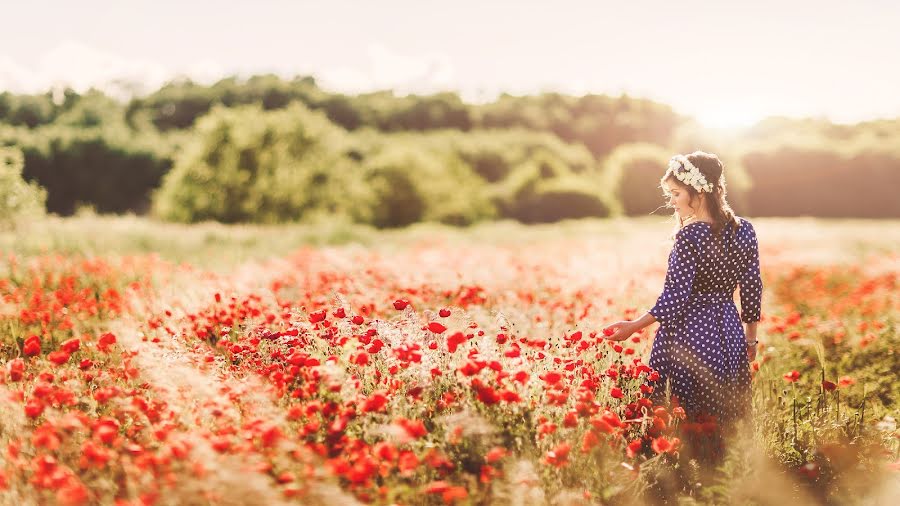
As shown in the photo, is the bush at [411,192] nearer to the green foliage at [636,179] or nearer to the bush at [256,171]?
the bush at [256,171]

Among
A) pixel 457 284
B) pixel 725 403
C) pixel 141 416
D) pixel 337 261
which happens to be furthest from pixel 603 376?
pixel 337 261

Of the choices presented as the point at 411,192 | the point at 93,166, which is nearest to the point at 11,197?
the point at 411,192

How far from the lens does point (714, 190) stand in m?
4.05

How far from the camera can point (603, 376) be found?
4152 millimetres

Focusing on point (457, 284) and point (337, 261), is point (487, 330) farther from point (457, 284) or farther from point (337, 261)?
point (337, 261)

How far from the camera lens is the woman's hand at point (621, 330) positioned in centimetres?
384

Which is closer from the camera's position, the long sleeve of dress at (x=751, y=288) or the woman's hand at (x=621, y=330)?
the woman's hand at (x=621, y=330)

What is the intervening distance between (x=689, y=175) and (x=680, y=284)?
26.2 inches

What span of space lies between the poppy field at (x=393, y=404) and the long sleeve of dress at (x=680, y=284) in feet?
1.21

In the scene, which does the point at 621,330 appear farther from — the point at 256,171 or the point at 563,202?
the point at 563,202

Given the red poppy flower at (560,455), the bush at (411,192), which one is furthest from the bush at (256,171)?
the red poppy flower at (560,455)

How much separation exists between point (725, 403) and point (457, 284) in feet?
8.60

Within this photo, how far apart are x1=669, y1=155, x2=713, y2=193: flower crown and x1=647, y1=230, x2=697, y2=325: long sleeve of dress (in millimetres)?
328

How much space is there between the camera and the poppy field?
2.82 metres
